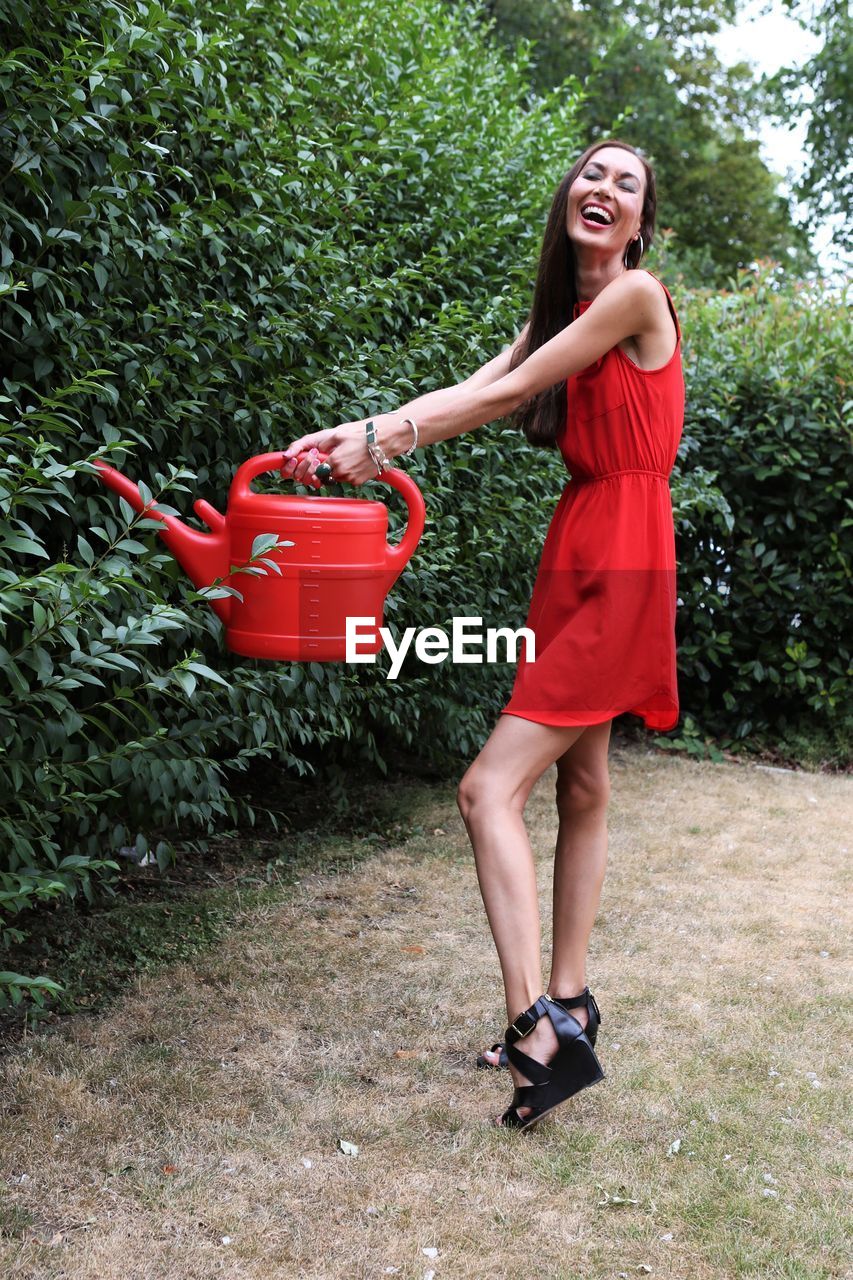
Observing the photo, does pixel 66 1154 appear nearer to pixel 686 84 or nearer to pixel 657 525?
pixel 657 525

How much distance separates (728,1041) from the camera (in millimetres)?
2805

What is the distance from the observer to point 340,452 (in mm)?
2146

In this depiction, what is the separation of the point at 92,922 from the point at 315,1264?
167 centimetres

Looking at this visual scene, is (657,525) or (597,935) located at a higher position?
(657,525)

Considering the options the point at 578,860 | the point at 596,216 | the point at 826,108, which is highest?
the point at 826,108

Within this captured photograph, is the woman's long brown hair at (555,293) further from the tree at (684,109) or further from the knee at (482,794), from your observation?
the tree at (684,109)

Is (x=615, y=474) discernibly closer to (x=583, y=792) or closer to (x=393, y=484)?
(x=393, y=484)

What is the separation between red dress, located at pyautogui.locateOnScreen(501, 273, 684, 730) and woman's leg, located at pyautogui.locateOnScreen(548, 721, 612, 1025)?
0.69ft

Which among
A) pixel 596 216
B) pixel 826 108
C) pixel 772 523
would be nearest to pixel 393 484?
pixel 596 216

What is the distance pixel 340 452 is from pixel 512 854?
814 millimetres

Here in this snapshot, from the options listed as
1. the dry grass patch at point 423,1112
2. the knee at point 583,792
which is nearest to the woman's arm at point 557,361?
the knee at point 583,792

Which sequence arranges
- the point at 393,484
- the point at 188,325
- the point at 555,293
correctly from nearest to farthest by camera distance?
the point at 393,484, the point at 555,293, the point at 188,325

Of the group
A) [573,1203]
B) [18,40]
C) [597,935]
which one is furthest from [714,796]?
[18,40]

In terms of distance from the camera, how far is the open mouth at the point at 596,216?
7.72 ft
